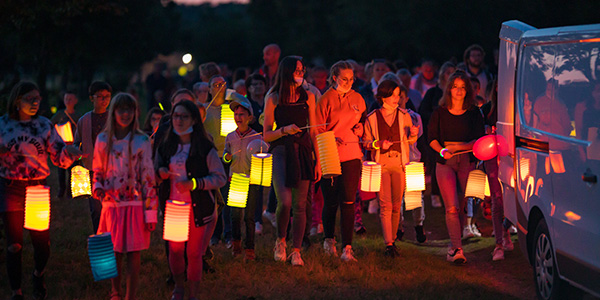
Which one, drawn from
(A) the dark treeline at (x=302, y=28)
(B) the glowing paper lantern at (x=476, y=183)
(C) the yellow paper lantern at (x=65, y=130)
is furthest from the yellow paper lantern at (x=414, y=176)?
(C) the yellow paper lantern at (x=65, y=130)

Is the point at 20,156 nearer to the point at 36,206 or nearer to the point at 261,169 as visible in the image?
the point at 36,206

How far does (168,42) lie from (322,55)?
1603 centimetres

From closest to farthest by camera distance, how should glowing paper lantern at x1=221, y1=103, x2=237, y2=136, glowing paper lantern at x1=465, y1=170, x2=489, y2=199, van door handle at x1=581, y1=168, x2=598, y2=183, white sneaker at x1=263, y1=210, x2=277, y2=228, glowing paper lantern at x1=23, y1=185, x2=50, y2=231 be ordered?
van door handle at x1=581, y1=168, x2=598, y2=183 < glowing paper lantern at x1=23, y1=185, x2=50, y2=231 < glowing paper lantern at x1=465, y1=170, x2=489, y2=199 < glowing paper lantern at x1=221, y1=103, x2=237, y2=136 < white sneaker at x1=263, y1=210, x2=277, y2=228

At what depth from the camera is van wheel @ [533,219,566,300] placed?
6.77 m

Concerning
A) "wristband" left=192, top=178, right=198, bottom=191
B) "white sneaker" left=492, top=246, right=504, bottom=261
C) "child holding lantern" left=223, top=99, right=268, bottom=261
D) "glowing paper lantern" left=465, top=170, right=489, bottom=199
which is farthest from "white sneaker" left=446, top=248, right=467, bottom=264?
"wristband" left=192, top=178, right=198, bottom=191

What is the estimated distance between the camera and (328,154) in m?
8.50

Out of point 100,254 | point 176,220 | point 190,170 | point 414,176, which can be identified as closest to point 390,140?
point 414,176

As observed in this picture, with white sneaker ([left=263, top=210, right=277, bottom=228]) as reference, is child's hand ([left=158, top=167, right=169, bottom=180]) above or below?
above

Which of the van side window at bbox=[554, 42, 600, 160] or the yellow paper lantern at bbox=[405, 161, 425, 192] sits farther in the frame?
the yellow paper lantern at bbox=[405, 161, 425, 192]

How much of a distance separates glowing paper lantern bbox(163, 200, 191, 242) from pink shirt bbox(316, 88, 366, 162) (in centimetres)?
272

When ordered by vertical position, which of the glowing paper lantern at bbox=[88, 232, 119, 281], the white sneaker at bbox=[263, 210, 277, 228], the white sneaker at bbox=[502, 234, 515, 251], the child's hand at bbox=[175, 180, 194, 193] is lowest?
the white sneaker at bbox=[502, 234, 515, 251]

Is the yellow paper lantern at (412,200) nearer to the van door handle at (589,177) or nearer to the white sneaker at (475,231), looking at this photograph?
the white sneaker at (475,231)

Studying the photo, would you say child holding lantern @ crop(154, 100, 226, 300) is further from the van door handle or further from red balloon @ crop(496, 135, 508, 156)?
red balloon @ crop(496, 135, 508, 156)

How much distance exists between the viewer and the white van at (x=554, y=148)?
19.6 ft
